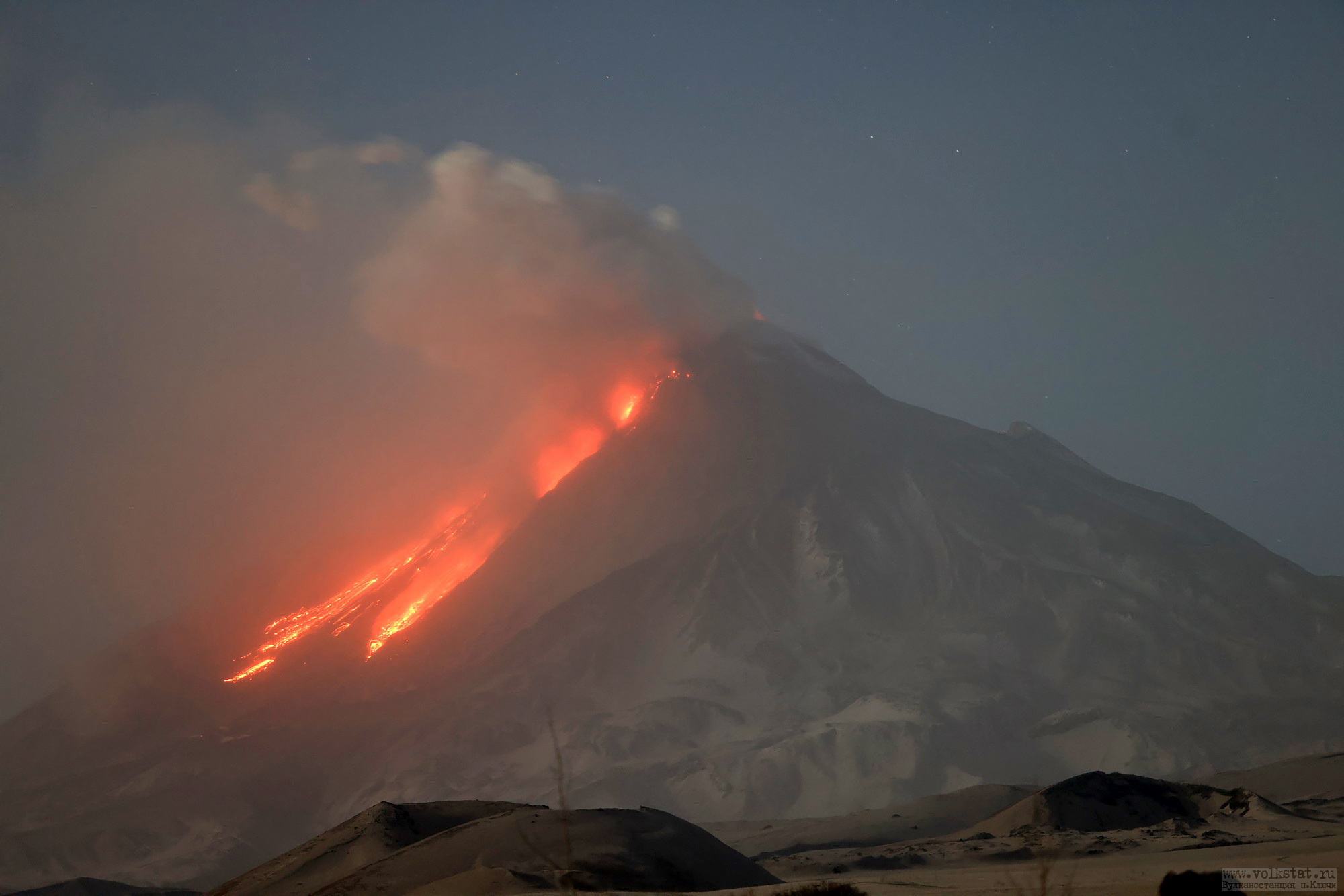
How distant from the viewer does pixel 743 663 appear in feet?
257

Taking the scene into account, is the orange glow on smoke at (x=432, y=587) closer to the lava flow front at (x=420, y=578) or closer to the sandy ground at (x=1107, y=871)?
the lava flow front at (x=420, y=578)

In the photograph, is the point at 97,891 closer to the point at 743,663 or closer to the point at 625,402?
the point at 743,663

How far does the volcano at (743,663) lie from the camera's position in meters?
66.0

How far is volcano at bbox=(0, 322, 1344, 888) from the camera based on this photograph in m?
66.0

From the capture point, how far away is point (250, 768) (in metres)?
76.6

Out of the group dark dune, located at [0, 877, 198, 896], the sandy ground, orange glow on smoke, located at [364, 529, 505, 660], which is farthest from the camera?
orange glow on smoke, located at [364, 529, 505, 660]

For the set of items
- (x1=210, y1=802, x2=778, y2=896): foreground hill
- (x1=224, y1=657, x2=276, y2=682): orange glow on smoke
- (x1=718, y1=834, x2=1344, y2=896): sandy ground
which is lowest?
(x1=718, y1=834, x2=1344, y2=896): sandy ground

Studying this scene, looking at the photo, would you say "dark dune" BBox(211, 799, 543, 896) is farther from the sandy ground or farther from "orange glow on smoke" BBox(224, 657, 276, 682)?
"orange glow on smoke" BBox(224, 657, 276, 682)

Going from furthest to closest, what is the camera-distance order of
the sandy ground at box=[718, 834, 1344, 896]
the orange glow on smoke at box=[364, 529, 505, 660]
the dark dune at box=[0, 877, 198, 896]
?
the orange glow on smoke at box=[364, 529, 505, 660] < the dark dune at box=[0, 877, 198, 896] < the sandy ground at box=[718, 834, 1344, 896]

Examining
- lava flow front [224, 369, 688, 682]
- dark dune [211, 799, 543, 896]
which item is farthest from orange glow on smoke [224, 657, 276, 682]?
dark dune [211, 799, 543, 896]

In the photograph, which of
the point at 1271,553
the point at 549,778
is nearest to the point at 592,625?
the point at 549,778

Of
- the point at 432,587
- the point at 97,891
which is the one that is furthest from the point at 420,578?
the point at 97,891

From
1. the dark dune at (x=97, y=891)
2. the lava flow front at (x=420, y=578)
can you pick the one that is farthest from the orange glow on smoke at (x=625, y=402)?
the dark dune at (x=97, y=891)

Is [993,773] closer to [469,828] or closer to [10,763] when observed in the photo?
[469,828]
